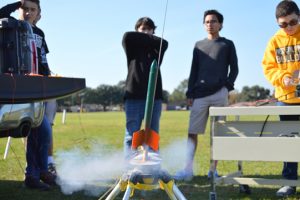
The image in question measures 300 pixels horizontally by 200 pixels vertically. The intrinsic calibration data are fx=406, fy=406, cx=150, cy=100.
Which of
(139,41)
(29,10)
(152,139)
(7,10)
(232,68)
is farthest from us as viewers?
(232,68)

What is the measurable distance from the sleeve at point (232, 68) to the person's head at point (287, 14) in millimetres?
1113

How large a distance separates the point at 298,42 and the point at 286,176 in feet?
4.01

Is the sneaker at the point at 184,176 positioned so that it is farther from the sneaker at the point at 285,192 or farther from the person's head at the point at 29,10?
the person's head at the point at 29,10

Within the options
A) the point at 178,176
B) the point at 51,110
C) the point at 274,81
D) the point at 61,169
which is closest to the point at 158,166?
the point at 274,81

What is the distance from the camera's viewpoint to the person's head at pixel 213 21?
4434 millimetres

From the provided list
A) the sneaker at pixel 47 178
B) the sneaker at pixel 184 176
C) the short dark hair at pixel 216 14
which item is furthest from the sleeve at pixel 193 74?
the sneaker at pixel 47 178

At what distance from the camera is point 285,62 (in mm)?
3576

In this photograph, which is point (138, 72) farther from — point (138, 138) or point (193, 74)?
point (138, 138)

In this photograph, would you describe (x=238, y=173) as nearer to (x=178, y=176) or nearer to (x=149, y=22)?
(x=178, y=176)

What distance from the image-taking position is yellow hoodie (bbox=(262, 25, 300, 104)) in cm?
352

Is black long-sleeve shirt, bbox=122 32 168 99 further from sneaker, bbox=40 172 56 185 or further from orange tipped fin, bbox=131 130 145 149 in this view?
orange tipped fin, bbox=131 130 145 149

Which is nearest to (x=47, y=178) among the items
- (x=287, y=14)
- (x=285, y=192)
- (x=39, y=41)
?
(x=39, y=41)

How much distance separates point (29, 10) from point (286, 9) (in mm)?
2283

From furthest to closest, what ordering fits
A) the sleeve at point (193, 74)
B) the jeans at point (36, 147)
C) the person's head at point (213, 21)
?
1. the sleeve at point (193, 74)
2. the person's head at point (213, 21)
3. the jeans at point (36, 147)
